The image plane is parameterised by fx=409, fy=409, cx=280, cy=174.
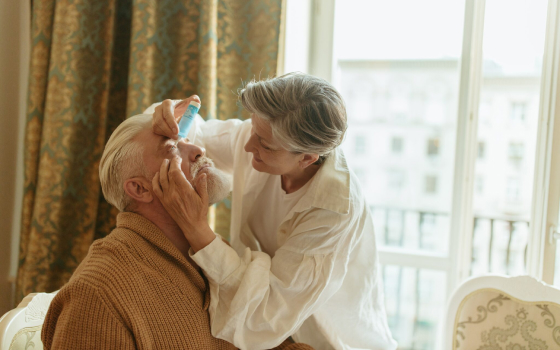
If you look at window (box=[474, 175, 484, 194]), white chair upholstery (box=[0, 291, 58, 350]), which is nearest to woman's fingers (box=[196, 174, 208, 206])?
white chair upholstery (box=[0, 291, 58, 350])

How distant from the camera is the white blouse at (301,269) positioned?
115cm

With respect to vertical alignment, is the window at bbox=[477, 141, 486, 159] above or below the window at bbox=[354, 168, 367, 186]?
above

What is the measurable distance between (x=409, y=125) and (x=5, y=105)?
180 cm

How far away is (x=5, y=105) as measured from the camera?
1705 mm

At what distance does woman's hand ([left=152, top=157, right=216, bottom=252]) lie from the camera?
113 centimetres

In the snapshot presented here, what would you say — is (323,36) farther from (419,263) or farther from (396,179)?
(419,263)

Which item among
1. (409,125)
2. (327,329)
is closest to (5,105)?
(327,329)

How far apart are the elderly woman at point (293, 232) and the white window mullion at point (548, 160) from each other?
2.71 ft

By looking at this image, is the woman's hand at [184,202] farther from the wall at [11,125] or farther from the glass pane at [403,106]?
the glass pane at [403,106]

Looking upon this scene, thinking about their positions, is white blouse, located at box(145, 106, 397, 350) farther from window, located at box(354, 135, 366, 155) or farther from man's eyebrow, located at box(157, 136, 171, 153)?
window, located at box(354, 135, 366, 155)

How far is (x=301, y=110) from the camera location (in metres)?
1.11

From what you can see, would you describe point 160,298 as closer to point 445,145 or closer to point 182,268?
point 182,268

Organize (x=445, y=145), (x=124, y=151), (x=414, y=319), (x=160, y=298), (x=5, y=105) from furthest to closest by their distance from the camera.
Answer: (x=414, y=319) → (x=445, y=145) → (x=5, y=105) → (x=124, y=151) → (x=160, y=298)

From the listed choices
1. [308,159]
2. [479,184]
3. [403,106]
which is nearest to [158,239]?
[308,159]
